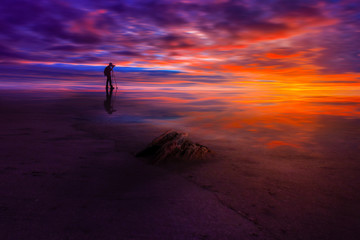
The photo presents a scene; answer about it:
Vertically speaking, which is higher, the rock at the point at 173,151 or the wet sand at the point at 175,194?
the rock at the point at 173,151

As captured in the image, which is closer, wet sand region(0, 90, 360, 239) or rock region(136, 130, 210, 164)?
wet sand region(0, 90, 360, 239)

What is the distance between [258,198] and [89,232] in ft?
5.98

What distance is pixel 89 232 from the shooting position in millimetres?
2156

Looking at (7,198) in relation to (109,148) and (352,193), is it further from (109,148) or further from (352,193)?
(352,193)

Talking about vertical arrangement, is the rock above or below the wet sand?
above

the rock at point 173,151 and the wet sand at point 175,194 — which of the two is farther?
the rock at point 173,151

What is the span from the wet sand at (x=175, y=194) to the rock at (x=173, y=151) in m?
0.24

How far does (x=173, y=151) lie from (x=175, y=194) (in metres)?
1.33

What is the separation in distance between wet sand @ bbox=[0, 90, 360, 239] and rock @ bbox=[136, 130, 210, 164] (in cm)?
24

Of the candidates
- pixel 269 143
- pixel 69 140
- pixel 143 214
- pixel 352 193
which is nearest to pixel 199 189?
pixel 143 214

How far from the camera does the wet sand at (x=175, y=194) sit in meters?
2.28

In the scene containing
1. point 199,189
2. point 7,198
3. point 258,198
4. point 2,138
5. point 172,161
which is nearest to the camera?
point 7,198

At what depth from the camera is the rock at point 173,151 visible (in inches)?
167

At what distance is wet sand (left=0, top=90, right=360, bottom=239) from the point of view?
89.7 inches
